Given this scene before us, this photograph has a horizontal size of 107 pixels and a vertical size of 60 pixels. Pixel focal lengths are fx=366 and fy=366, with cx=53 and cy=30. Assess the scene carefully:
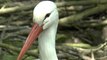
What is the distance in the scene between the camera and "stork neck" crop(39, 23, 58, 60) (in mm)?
2283

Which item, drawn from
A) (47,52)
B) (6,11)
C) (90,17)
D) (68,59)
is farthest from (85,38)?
(47,52)

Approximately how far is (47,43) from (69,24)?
4.68ft

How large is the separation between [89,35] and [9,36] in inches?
32.3

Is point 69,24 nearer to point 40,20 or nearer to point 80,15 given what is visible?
point 80,15

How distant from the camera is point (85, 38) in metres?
3.62

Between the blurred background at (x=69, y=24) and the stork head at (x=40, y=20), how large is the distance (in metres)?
1.01

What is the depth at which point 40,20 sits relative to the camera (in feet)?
7.16

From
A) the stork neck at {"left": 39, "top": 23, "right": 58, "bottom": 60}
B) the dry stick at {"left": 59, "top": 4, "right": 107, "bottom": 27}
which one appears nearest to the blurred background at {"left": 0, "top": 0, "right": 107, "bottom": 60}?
the dry stick at {"left": 59, "top": 4, "right": 107, "bottom": 27}

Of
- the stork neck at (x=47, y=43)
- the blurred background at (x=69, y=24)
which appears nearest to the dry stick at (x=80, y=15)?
the blurred background at (x=69, y=24)

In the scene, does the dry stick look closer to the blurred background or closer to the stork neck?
the blurred background

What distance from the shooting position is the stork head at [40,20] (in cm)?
218

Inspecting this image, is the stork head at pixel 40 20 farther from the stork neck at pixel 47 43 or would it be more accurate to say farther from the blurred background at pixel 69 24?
the blurred background at pixel 69 24

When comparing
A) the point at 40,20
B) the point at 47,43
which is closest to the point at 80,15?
the point at 47,43

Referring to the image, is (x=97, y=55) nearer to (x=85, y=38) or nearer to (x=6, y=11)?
(x=85, y=38)
